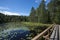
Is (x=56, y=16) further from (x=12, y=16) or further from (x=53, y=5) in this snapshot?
(x=12, y=16)

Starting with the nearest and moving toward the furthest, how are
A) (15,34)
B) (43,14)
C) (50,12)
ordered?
(15,34) → (50,12) → (43,14)

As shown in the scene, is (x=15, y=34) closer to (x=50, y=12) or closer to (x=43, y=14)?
(x=50, y=12)

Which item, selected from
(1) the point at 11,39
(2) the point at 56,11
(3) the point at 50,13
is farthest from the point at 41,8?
(1) the point at 11,39

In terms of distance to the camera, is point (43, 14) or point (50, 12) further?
point (43, 14)

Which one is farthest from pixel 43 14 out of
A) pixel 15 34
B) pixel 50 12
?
pixel 15 34

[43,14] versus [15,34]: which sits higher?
[43,14]

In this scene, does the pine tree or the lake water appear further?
the pine tree

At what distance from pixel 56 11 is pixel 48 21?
24.8ft

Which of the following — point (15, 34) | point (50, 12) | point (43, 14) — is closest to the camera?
point (15, 34)

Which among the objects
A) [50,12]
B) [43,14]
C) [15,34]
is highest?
[50,12]

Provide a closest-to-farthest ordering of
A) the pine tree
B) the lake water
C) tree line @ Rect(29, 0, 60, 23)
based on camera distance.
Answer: the lake water
tree line @ Rect(29, 0, 60, 23)
the pine tree

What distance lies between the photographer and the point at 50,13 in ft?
154

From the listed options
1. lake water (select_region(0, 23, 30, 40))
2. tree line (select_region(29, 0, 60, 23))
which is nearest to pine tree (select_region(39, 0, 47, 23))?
tree line (select_region(29, 0, 60, 23))

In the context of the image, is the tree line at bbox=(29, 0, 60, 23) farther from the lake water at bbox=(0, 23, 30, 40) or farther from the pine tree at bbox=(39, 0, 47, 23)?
the lake water at bbox=(0, 23, 30, 40)
